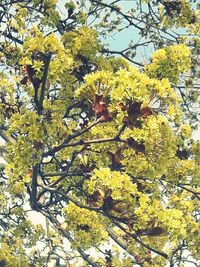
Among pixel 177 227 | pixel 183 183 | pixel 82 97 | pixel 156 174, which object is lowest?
pixel 177 227

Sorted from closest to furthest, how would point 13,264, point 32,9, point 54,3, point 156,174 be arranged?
point 156,174
point 54,3
point 32,9
point 13,264

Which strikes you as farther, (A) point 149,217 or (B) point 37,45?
(A) point 149,217

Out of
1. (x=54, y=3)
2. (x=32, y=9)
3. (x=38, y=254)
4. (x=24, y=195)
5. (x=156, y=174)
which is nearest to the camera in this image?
(x=156, y=174)

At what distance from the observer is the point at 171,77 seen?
6.19 meters

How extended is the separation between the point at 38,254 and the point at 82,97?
593 centimetres

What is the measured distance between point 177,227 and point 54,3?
339 cm

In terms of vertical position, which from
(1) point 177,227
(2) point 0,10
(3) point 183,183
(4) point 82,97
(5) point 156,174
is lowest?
(1) point 177,227

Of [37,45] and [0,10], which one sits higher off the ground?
[0,10]

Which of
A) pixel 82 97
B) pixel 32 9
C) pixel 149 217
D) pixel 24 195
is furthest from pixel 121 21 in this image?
pixel 149 217

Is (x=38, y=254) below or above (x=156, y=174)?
above

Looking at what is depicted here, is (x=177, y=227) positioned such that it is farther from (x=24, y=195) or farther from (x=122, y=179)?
(x=24, y=195)

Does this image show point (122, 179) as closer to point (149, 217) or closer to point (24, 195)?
point (149, 217)

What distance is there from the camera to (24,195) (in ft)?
30.5


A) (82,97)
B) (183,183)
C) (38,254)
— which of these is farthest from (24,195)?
(82,97)
